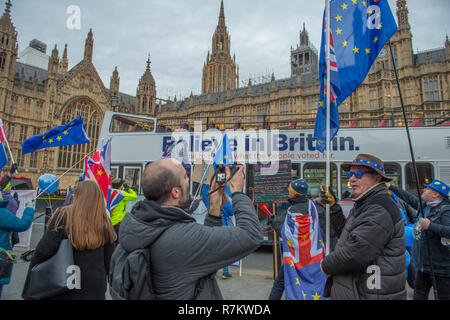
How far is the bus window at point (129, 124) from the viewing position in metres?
9.87

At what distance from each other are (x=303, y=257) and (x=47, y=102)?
162 ft

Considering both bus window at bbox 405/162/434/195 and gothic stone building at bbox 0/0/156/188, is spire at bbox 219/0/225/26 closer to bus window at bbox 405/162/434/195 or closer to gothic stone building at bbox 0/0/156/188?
gothic stone building at bbox 0/0/156/188

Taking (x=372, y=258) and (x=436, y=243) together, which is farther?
(x=436, y=243)

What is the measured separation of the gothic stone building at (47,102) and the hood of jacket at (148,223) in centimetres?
3990

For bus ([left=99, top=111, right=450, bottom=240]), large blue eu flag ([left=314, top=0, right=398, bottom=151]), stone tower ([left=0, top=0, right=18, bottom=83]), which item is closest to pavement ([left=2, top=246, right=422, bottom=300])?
bus ([left=99, top=111, right=450, bottom=240])

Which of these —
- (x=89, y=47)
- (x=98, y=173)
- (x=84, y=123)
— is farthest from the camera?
(x=89, y=47)

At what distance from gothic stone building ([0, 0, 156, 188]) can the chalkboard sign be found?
36.0 m

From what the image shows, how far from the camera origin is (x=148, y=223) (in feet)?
4.58

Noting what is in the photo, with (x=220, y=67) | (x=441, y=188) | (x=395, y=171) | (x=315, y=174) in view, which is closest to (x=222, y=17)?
(x=220, y=67)

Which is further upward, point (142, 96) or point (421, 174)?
point (142, 96)

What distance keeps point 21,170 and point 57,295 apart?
4562cm

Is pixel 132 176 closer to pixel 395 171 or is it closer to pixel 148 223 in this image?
pixel 395 171

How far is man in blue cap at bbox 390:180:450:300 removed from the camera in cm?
307

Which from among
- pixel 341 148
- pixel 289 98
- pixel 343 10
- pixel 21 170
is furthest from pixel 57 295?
pixel 21 170
